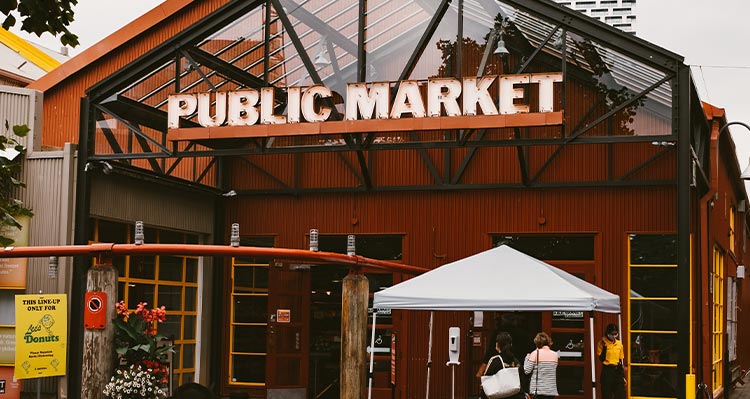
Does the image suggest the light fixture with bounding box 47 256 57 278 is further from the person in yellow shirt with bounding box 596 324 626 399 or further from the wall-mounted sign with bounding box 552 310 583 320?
the wall-mounted sign with bounding box 552 310 583 320

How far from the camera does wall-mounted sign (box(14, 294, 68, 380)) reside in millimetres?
14594

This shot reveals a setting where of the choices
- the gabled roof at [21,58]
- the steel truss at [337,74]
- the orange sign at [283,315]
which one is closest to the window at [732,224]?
the steel truss at [337,74]

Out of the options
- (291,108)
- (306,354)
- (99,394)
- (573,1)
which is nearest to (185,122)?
(291,108)

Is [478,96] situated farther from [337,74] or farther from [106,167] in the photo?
[106,167]

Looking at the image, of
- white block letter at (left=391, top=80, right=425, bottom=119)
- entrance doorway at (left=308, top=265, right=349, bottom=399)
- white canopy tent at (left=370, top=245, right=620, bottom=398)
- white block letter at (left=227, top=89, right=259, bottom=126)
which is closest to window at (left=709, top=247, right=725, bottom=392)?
entrance doorway at (left=308, top=265, right=349, bottom=399)

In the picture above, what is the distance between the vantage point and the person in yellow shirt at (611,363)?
16156 millimetres

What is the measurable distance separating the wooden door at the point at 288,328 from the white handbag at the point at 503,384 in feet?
22.6

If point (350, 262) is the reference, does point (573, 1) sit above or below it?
above

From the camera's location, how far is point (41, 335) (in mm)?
14961

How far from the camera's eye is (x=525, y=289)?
14.0 metres

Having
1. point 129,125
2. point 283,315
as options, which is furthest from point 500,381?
point 283,315

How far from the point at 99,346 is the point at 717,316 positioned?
1484cm

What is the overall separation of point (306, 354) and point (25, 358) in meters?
6.56

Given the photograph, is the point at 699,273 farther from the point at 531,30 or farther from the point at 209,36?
the point at 209,36
